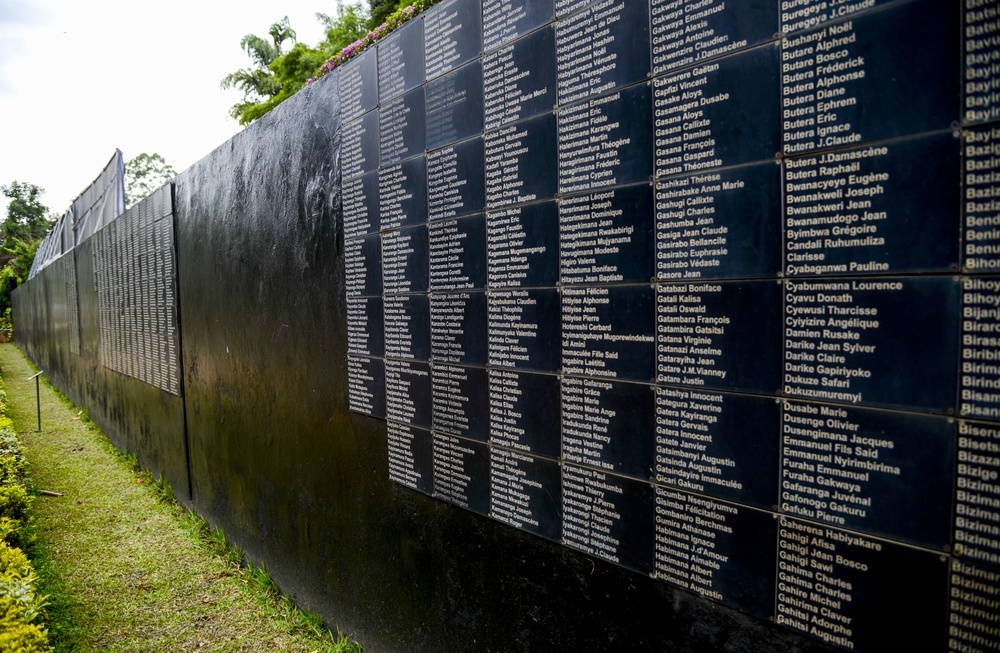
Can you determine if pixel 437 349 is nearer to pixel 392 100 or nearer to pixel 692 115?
pixel 392 100

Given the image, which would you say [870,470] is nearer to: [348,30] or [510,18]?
[510,18]

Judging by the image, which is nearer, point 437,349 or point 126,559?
point 437,349

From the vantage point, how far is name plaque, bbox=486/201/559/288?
2.22 m

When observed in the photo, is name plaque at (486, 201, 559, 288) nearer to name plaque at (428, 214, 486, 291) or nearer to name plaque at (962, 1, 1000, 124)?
name plaque at (428, 214, 486, 291)

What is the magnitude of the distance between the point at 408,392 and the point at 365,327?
55cm

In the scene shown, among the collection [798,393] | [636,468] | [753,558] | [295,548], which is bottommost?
[295,548]

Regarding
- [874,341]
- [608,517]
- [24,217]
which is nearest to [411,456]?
[608,517]

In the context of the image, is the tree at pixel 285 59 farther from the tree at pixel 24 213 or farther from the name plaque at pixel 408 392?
the tree at pixel 24 213

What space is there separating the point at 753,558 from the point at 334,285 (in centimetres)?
280

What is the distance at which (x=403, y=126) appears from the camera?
2994 mm

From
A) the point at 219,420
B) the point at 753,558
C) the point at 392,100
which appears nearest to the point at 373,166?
the point at 392,100

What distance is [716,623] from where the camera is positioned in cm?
175

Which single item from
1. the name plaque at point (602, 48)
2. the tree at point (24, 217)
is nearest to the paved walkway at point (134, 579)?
the name plaque at point (602, 48)

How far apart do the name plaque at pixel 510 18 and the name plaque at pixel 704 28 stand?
0.51 metres
